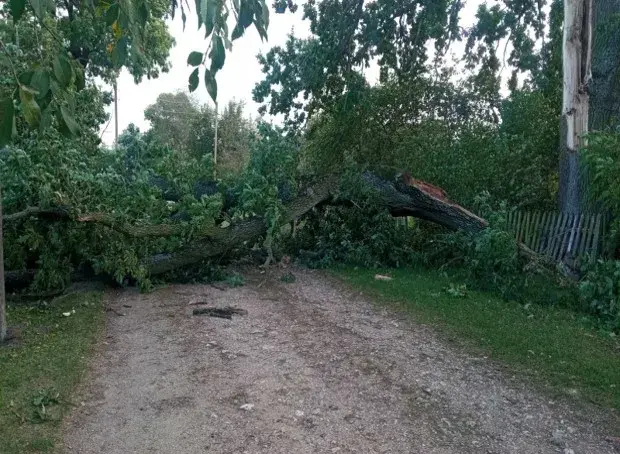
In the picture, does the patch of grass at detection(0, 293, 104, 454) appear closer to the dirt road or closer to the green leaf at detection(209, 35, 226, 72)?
the dirt road

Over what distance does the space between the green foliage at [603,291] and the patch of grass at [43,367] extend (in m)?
6.01

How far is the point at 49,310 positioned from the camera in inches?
316

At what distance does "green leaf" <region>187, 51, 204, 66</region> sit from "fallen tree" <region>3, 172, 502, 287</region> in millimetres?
6476

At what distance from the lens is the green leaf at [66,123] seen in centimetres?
205

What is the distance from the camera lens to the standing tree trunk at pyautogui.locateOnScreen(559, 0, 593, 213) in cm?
1012

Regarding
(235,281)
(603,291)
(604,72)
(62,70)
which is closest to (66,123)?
(62,70)

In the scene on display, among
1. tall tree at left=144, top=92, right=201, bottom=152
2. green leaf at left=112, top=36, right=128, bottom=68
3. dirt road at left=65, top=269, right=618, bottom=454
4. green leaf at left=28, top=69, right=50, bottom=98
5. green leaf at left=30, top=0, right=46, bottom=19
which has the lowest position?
dirt road at left=65, top=269, right=618, bottom=454

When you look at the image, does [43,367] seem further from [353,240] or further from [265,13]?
[353,240]

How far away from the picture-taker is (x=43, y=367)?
5.63 meters

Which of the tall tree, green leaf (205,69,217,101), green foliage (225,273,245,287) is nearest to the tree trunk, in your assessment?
green foliage (225,273,245,287)

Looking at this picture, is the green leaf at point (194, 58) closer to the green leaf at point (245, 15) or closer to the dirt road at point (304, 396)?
the green leaf at point (245, 15)

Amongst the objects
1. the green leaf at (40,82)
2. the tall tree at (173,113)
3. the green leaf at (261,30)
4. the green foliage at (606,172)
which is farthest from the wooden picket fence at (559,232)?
the tall tree at (173,113)

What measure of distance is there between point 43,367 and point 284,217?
5782 mm


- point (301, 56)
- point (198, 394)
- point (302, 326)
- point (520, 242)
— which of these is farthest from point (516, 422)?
point (301, 56)
